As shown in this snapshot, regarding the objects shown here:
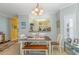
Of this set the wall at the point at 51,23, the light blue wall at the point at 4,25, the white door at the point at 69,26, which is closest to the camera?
the light blue wall at the point at 4,25

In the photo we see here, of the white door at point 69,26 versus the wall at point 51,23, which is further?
the white door at point 69,26

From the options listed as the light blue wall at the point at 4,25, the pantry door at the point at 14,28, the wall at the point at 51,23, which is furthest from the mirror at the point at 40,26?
the light blue wall at the point at 4,25

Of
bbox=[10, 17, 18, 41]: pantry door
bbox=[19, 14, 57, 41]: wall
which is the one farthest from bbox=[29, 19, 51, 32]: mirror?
bbox=[10, 17, 18, 41]: pantry door

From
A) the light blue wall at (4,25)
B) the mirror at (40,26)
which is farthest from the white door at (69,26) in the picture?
the light blue wall at (4,25)

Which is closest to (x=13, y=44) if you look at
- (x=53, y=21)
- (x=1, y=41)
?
(x=1, y=41)

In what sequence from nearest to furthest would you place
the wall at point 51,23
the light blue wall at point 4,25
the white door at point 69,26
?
the light blue wall at point 4,25 < the wall at point 51,23 < the white door at point 69,26

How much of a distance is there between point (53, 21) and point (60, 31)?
0.29 metres

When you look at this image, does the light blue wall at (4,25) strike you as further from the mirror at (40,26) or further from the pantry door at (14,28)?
the mirror at (40,26)

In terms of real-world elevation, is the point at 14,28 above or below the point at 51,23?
below

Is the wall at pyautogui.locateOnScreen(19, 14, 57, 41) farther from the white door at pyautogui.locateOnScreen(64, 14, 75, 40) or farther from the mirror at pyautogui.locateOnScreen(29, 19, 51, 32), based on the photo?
the white door at pyautogui.locateOnScreen(64, 14, 75, 40)

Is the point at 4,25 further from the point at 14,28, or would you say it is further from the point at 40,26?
the point at 40,26

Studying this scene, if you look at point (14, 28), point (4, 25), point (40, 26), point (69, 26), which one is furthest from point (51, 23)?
point (4, 25)

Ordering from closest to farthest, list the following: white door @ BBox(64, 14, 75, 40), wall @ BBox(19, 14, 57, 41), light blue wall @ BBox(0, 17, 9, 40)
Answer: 1. light blue wall @ BBox(0, 17, 9, 40)
2. wall @ BBox(19, 14, 57, 41)
3. white door @ BBox(64, 14, 75, 40)

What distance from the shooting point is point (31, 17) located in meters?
2.72
